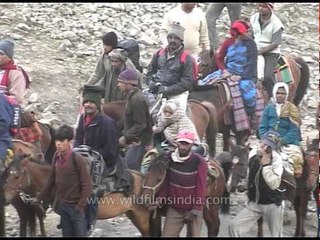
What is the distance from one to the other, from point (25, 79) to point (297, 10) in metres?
10.9

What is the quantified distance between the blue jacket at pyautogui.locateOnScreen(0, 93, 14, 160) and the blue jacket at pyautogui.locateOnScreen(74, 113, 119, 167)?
3.27ft

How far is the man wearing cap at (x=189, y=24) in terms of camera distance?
15266 millimetres

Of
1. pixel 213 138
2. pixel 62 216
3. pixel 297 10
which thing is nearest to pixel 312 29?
pixel 297 10

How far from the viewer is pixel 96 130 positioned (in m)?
11.4

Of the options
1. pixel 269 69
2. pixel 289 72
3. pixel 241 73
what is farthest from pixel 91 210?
pixel 289 72

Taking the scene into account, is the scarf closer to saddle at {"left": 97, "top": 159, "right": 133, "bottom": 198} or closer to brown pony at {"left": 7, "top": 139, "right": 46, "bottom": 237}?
brown pony at {"left": 7, "top": 139, "right": 46, "bottom": 237}

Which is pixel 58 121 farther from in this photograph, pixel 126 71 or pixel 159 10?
pixel 159 10

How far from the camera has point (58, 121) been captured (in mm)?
15594

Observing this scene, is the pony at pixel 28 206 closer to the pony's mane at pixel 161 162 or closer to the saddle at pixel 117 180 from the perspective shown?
the saddle at pixel 117 180

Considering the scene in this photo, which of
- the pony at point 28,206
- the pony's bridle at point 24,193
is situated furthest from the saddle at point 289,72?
the pony's bridle at point 24,193

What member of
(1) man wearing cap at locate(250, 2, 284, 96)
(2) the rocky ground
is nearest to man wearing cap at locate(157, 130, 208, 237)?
(1) man wearing cap at locate(250, 2, 284, 96)

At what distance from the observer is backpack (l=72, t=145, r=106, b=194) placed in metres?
11.1

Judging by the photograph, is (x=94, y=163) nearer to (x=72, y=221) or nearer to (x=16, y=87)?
(x=72, y=221)

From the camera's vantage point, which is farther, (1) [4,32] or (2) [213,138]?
(1) [4,32]
